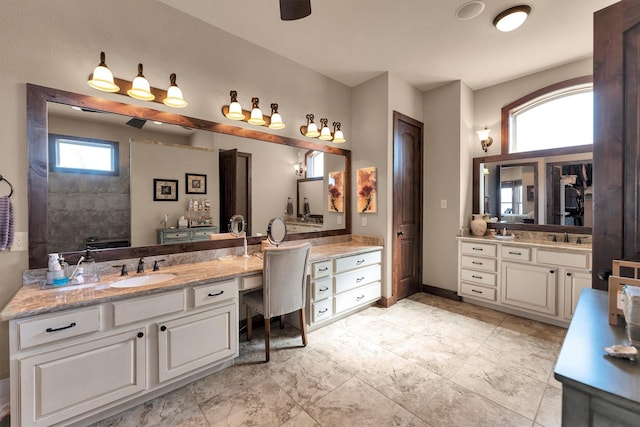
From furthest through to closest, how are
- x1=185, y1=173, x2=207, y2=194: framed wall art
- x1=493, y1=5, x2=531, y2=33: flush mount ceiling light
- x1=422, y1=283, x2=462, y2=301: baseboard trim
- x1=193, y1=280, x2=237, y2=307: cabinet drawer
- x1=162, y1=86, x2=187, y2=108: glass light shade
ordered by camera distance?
1. x1=422, y1=283, x2=462, y2=301: baseboard trim
2. x1=185, y1=173, x2=207, y2=194: framed wall art
3. x1=493, y1=5, x2=531, y2=33: flush mount ceiling light
4. x1=162, y1=86, x2=187, y2=108: glass light shade
5. x1=193, y1=280, x2=237, y2=307: cabinet drawer

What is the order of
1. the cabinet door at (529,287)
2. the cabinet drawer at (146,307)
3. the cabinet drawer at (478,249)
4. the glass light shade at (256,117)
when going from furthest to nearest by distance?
the cabinet drawer at (478,249) < the cabinet door at (529,287) < the glass light shade at (256,117) < the cabinet drawer at (146,307)

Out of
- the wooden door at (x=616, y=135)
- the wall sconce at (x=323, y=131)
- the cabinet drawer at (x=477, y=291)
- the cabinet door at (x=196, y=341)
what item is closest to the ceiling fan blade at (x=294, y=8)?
the wooden door at (x=616, y=135)

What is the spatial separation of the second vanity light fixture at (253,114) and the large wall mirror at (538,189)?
114 inches

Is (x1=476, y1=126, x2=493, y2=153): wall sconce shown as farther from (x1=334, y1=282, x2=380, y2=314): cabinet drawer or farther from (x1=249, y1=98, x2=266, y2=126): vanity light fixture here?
(x1=249, y1=98, x2=266, y2=126): vanity light fixture

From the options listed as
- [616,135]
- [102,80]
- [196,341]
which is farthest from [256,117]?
[616,135]

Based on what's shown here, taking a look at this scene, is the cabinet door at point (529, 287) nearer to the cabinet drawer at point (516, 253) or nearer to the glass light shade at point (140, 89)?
the cabinet drawer at point (516, 253)

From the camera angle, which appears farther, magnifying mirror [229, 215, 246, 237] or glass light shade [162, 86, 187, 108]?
magnifying mirror [229, 215, 246, 237]

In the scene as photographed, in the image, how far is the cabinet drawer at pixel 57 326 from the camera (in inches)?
53.7

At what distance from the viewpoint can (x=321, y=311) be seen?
2.81 m

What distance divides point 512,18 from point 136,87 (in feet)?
10.1

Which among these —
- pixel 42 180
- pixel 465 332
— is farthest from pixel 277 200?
pixel 465 332

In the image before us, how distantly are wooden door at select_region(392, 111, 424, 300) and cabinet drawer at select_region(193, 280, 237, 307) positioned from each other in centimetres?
220

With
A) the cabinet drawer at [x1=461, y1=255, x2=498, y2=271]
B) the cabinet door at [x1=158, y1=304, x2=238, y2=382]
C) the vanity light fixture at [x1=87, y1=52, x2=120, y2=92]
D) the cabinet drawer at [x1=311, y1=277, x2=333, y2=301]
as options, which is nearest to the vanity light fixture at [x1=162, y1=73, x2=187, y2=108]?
the vanity light fixture at [x1=87, y1=52, x2=120, y2=92]

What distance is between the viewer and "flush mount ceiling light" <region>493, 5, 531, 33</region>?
2242 millimetres
